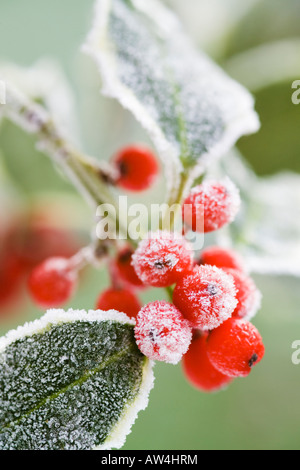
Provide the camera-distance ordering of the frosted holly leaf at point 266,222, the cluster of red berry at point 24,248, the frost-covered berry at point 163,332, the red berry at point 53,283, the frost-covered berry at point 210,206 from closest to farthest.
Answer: the frost-covered berry at point 163,332, the frost-covered berry at point 210,206, the red berry at point 53,283, the frosted holly leaf at point 266,222, the cluster of red berry at point 24,248

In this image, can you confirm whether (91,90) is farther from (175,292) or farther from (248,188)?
(175,292)

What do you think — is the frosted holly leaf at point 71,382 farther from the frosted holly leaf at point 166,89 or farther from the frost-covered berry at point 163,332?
the frosted holly leaf at point 166,89

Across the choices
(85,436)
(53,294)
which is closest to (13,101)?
(53,294)

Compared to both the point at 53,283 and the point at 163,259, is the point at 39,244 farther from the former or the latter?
the point at 163,259

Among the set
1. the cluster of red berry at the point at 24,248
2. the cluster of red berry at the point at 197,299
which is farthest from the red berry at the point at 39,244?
the cluster of red berry at the point at 197,299

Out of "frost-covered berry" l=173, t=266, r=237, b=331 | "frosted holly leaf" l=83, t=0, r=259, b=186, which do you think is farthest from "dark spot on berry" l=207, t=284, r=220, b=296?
"frosted holly leaf" l=83, t=0, r=259, b=186

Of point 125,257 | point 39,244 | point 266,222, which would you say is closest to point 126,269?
point 125,257

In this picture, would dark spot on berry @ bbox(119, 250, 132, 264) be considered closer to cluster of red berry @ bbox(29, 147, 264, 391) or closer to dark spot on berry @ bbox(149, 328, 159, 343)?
cluster of red berry @ bbox(29, 147, 264, 391)
